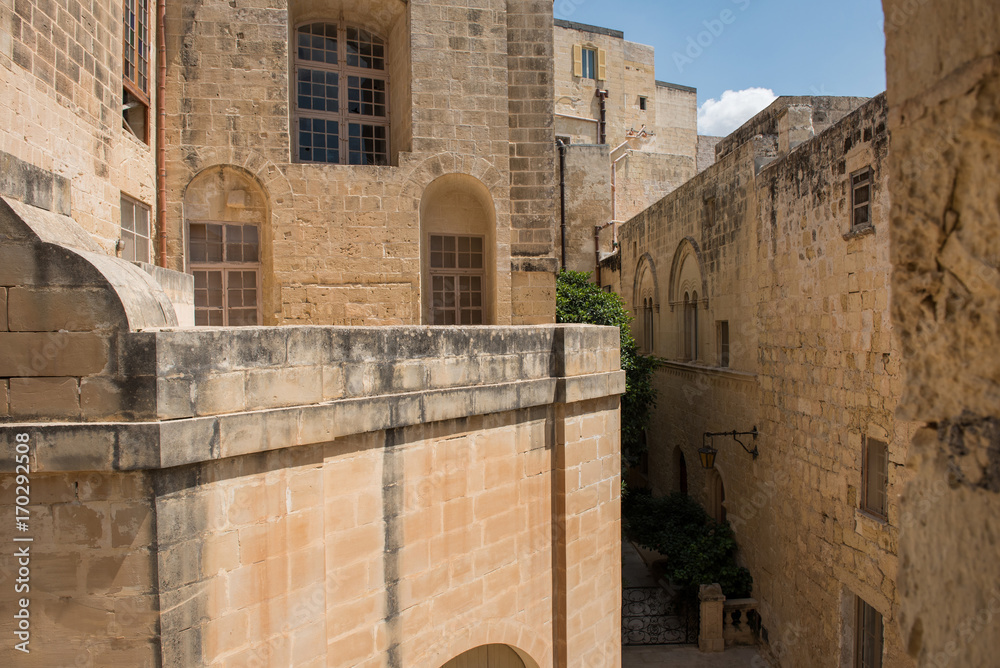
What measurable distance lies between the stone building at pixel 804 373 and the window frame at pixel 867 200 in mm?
25

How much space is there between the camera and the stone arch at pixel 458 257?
11.2 metres

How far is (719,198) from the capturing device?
13.9 meters

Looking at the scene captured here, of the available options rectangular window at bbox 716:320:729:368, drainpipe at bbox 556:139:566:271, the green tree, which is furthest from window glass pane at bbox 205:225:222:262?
drainpipe at bbox 556:139:566:271

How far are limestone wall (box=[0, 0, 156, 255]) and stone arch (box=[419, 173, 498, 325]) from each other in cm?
426

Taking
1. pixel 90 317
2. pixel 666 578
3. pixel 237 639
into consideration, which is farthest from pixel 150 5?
pixel 666 578

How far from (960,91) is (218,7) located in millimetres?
10377

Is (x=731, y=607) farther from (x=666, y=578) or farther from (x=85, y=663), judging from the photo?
(x=85, y=663)

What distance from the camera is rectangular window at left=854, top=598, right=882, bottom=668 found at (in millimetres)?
8641

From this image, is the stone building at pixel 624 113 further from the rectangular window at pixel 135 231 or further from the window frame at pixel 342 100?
the rectangular window at pixel 135 231

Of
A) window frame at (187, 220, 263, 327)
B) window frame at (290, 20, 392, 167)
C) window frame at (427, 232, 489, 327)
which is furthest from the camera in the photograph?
window frame at (427, 232, 489, 327)

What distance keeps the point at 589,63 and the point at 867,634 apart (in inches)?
1088

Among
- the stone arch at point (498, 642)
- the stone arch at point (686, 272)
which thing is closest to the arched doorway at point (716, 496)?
the stone arch at point (686, 272)

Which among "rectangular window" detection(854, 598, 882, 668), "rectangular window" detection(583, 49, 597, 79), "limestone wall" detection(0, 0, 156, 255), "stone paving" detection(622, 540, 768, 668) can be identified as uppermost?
"rectangular window" detection(583, 49, 597, 79)

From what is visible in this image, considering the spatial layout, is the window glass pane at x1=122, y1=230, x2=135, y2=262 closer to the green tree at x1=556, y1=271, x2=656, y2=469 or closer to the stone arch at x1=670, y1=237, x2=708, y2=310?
the green tree at x1=556, y1=271, x2=656, y2=469
